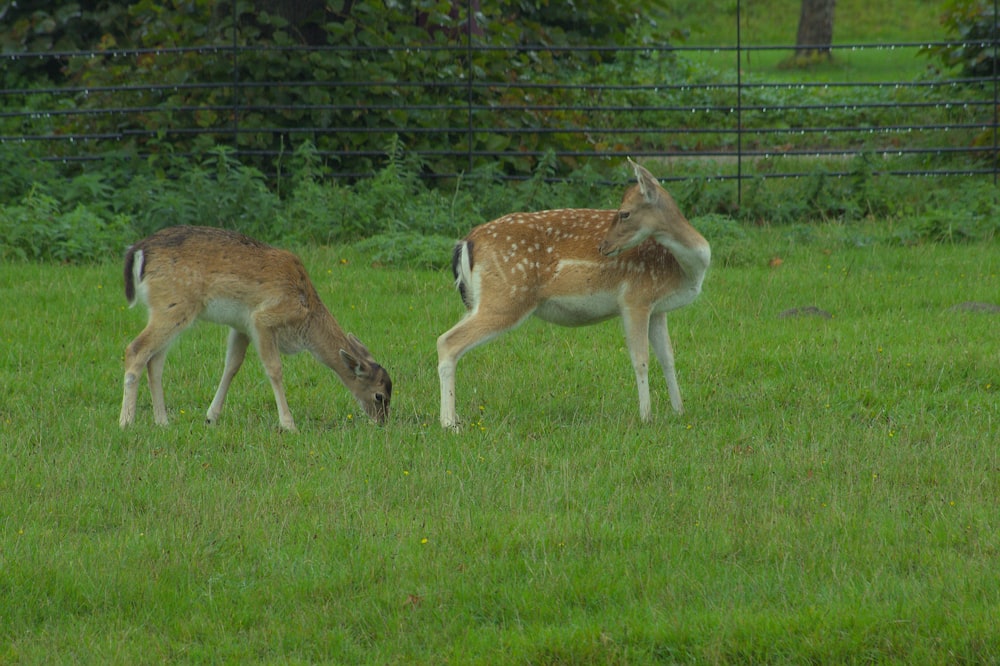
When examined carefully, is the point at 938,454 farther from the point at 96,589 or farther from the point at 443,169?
the point at 443,169

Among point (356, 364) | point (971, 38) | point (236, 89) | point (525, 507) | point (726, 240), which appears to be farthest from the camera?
point (971, 38)

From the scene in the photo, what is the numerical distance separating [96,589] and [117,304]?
6804 millimetres

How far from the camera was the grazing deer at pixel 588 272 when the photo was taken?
891 cm

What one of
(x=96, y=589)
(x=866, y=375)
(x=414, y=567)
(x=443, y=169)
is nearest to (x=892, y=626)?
(x=414, y=567)

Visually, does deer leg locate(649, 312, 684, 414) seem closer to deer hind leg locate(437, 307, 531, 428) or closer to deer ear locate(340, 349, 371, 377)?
deer hind leg locate(437, 307, 531, 428)

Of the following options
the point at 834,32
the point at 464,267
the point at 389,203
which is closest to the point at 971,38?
the point at 389,203

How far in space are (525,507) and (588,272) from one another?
8.21ft

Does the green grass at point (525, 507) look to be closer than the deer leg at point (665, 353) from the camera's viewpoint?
Yes

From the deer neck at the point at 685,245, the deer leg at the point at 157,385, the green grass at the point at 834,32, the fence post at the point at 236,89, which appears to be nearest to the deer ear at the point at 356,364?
the deer leg at the point at 157,385

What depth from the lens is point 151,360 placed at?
350 inches

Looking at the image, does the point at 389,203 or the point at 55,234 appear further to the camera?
the point at 389,203

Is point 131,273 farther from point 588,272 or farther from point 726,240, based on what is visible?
point 726,240

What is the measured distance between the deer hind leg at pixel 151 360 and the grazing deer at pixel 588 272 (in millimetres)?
1687

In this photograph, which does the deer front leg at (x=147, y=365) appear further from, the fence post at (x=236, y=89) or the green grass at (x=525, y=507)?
the fence post at (x=236, y=89)
